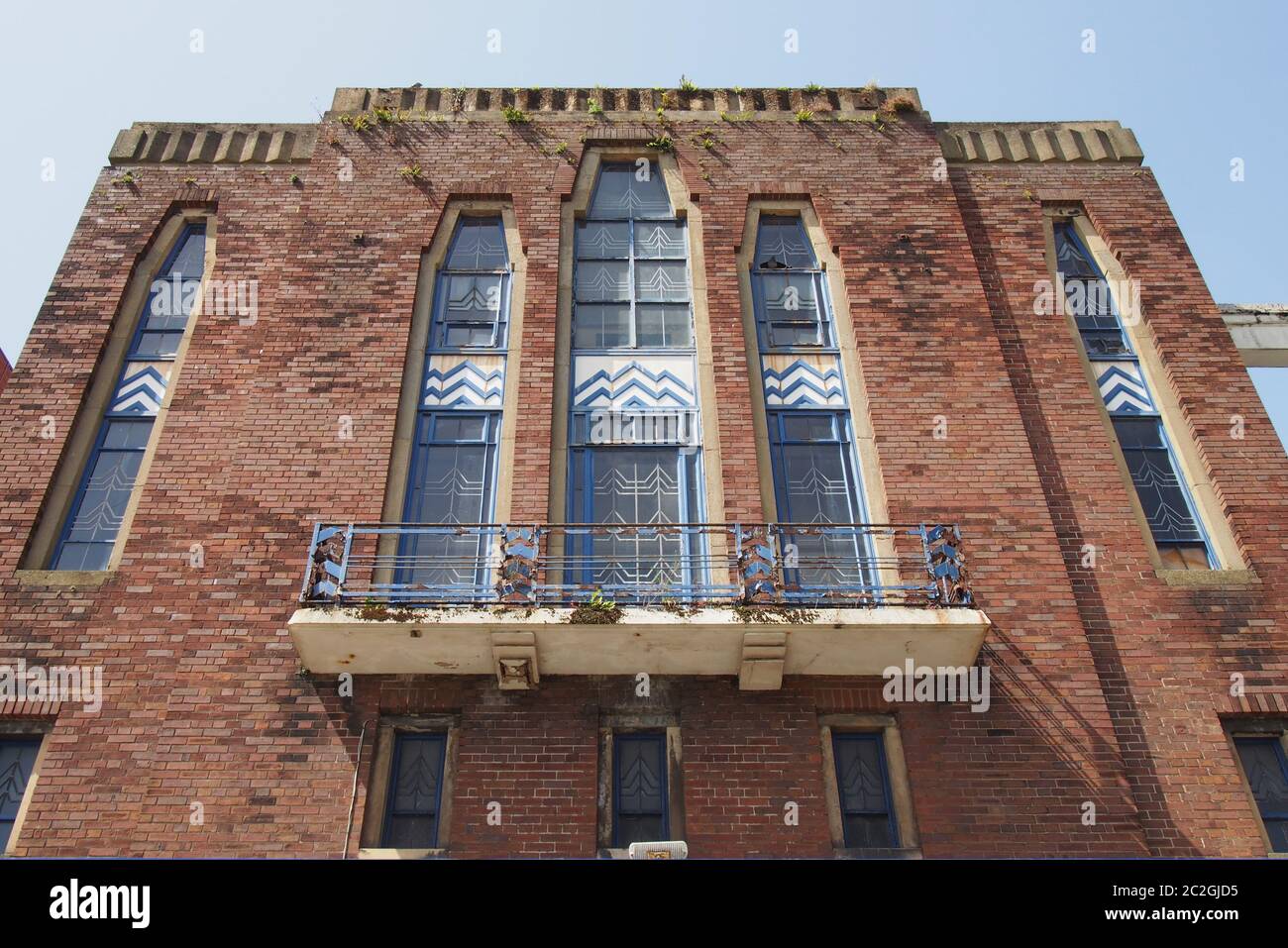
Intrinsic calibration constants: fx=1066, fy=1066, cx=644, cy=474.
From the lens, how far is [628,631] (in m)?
9.04

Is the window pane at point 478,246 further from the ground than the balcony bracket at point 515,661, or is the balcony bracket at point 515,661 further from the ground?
the window pane at point 478,246

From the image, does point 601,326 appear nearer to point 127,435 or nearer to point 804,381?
point 804,381

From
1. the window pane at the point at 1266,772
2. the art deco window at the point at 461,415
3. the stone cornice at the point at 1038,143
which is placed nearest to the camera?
the window pane at the point at 1266,772

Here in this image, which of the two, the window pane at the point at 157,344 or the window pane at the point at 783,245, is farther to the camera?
the window pane at the point at 783,245

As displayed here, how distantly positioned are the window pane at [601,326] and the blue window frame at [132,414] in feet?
15.3

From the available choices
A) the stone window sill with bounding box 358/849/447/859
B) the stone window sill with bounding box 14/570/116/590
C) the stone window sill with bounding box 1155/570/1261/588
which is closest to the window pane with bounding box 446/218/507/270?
the stone window sill with bounding box 14/570/116/590

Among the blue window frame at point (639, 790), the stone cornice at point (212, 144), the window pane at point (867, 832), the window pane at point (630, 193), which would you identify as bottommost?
the window pane at point (867, 832)

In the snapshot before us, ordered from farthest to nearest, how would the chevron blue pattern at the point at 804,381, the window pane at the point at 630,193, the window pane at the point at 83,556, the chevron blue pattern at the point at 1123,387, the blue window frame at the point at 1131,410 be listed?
the window pane at the point at 630,193 < the chevron blue pattern at the point at 1123,387 < the chevron blue pattern at the point at 804,381 < the blue window frame at the point at 1131,410 < the window pane at the point at 83,556

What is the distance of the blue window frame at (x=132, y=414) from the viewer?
10961 millimetres

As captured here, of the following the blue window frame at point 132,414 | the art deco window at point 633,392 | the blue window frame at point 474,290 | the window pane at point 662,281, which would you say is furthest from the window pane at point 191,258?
the window pane at point 662,281

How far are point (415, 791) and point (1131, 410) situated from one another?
8.82 meters

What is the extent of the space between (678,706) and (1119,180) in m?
9.78

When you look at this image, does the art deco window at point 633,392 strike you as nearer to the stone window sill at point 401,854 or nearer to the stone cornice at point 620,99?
the stone cornice at point 620,99

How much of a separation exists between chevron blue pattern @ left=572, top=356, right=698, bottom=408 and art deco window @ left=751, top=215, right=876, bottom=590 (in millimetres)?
929
